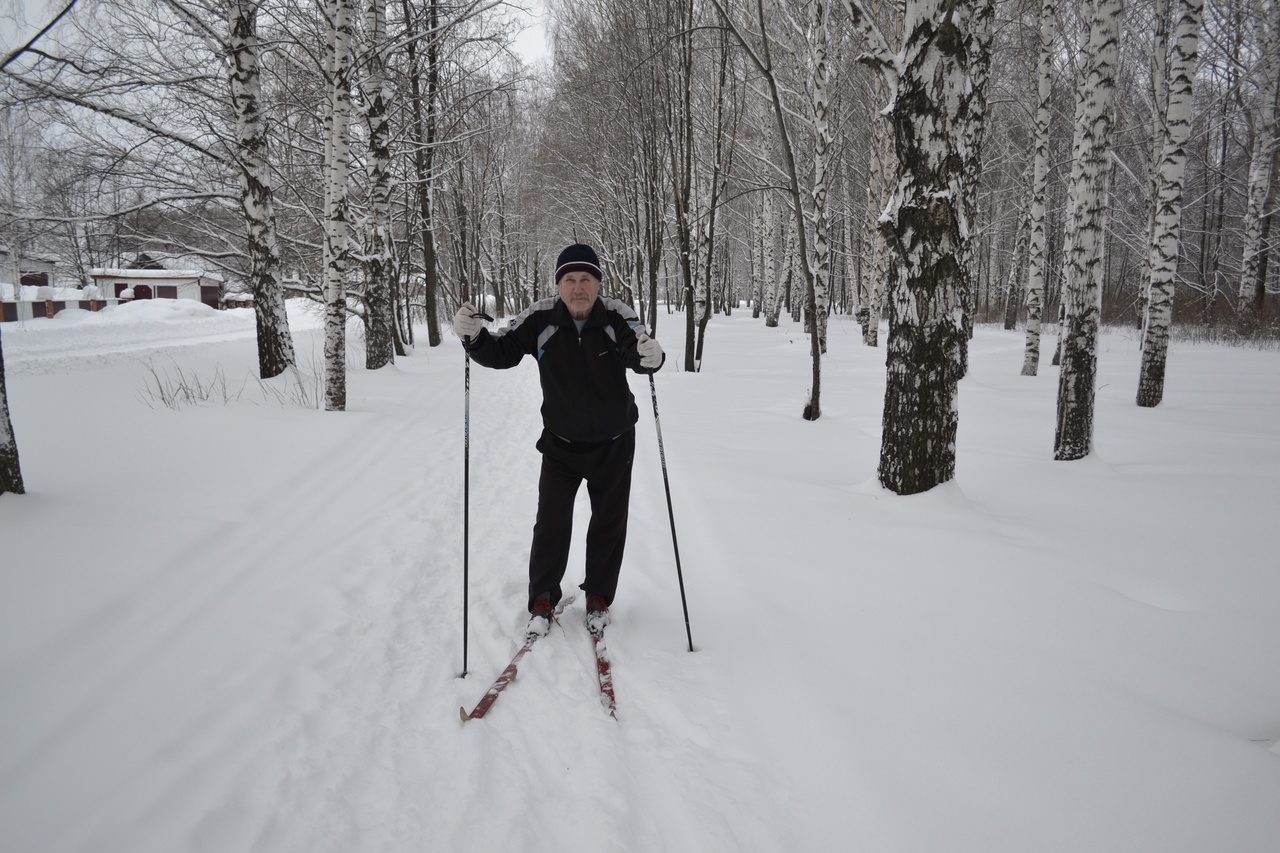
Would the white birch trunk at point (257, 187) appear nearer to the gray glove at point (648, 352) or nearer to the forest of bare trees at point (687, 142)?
the forest of bare trees at point (687, 142)

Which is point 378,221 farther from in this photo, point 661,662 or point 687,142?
point 661,662

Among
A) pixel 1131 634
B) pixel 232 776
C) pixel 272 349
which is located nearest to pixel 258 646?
pixel 232 776

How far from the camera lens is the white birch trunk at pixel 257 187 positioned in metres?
8.94

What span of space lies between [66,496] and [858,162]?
27235 mm

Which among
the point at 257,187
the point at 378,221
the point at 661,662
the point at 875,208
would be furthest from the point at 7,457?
the point at 875,208

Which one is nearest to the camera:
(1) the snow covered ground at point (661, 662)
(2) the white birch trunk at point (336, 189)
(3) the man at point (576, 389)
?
(1) the snow covered ground at point (661, 662)

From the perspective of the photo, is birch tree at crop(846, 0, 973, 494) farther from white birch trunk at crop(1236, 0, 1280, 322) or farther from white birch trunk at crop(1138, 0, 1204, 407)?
white birch trunk at crop(1236, 0, 1280, 322)

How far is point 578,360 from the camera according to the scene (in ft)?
10.4

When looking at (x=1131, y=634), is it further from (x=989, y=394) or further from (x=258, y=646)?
(x=989, y=394)

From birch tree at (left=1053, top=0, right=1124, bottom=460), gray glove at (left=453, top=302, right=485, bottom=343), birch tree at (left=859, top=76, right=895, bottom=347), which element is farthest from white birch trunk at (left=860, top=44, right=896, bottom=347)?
gray glove at (left=453, top=302, right=485, bottom=343)

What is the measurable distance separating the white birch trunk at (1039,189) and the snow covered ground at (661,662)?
24.2 feet

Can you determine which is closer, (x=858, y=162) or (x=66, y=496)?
(x=66, y=496)

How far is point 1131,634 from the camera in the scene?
2.79 metres

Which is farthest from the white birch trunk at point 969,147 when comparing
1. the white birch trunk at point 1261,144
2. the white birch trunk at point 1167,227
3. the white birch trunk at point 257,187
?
the white birch trunk at point 1261,144
